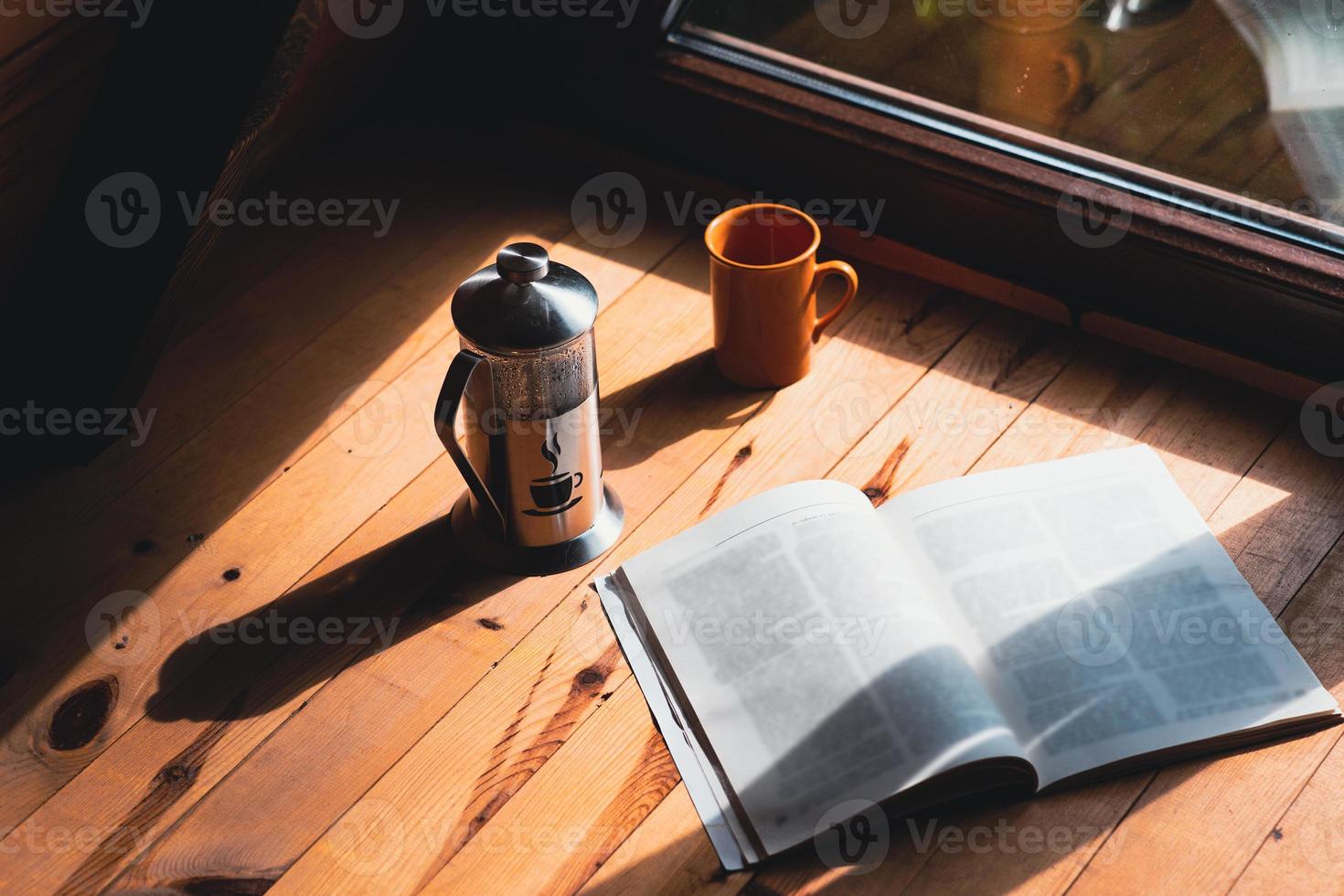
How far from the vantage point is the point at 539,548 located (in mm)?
987

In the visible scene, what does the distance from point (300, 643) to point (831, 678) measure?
390 millimetres

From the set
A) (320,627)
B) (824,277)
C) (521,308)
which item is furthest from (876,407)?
(320,627)

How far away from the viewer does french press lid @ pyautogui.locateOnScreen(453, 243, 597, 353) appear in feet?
2.78

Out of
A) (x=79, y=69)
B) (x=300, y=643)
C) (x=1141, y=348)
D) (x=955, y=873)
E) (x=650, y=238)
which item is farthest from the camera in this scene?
(x=650, y=238)

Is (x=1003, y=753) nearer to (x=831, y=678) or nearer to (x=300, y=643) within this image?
(x=831, y=678)

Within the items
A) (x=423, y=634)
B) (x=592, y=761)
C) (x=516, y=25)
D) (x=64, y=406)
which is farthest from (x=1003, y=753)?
(x=516, y=25)

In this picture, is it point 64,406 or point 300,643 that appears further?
point 64,406

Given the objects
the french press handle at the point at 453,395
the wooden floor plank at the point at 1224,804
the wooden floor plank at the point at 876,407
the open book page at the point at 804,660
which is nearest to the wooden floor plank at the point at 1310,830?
the wooden floor plank at the point at 1224,804

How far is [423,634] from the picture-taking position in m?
0.95

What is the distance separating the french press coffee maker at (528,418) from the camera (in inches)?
33.6

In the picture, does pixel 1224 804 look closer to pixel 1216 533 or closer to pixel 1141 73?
pixel 1216 533

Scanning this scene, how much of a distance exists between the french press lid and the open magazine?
204 mm

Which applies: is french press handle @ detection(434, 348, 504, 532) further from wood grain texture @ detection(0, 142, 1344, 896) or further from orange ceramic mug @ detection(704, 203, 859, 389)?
orange ceramic mug @ detection(704, 203, 859, 389)

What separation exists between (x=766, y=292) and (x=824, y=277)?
78 millimetres
